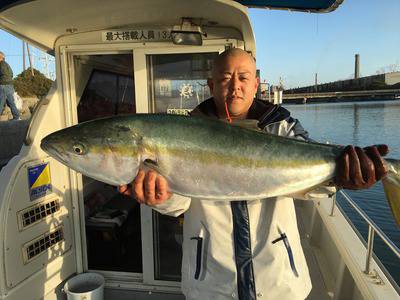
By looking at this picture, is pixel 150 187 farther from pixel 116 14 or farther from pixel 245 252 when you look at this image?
pixel 116 14

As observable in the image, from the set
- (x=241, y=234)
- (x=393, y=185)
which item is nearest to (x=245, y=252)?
(x=241, y=234)

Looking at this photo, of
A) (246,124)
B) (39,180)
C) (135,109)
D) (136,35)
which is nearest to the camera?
(246,124)

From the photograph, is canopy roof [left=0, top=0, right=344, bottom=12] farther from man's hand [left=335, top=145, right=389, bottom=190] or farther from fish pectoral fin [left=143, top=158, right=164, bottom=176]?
fish pectoral fin [left=143, top=158, right=164, bottom=176]

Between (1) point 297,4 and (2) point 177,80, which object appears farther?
(2) point 177,80

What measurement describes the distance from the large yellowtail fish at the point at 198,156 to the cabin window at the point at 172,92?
1.83 m

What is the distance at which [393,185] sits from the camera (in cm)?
210

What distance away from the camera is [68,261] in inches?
156

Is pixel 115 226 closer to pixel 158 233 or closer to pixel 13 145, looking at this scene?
pixel 158 233

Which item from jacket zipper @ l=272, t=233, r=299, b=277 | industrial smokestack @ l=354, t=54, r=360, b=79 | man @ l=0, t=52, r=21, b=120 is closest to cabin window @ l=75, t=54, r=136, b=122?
jacket zipper @ l=272, t=233, r=299, b=277

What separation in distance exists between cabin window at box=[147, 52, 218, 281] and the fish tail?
2191mm

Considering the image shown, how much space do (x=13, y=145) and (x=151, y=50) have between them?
5.29 m

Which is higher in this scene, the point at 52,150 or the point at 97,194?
the point at 52,150

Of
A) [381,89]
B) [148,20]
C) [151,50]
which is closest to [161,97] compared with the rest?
[151,50]

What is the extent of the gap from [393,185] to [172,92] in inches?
97.1
